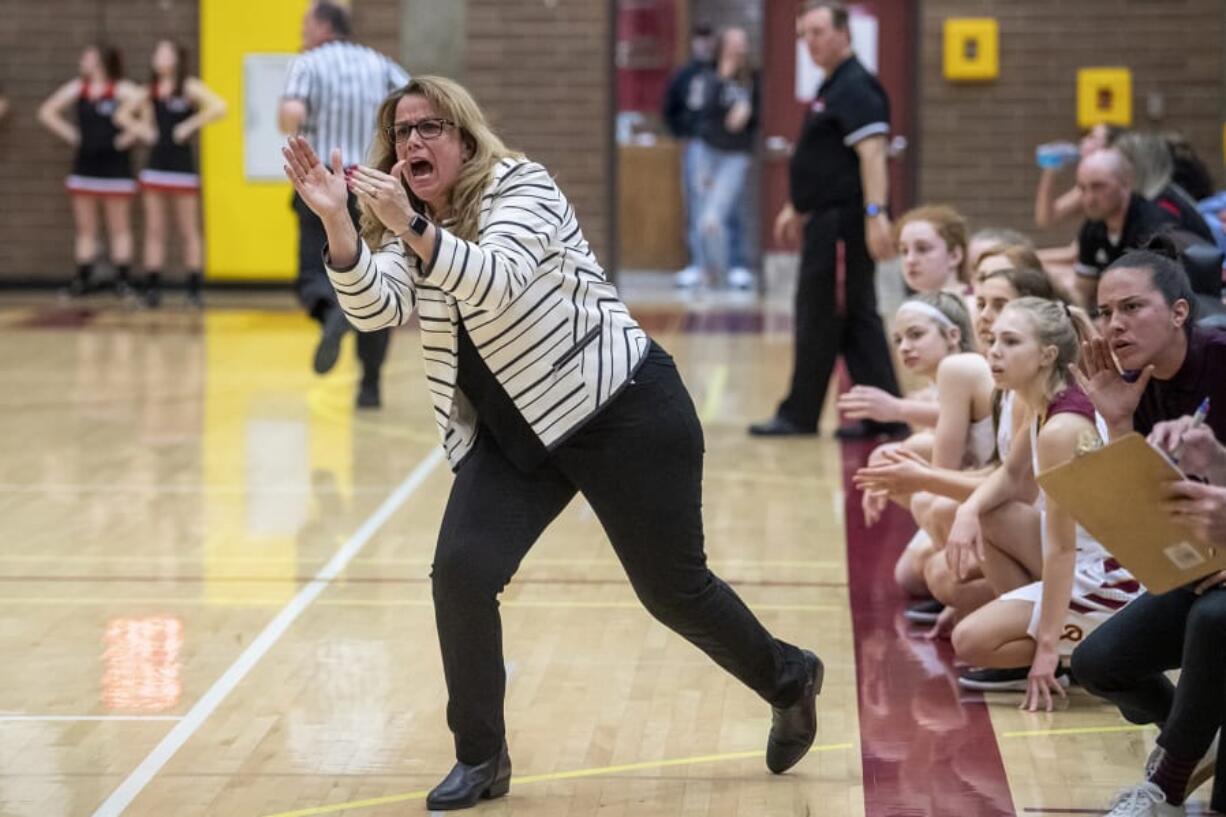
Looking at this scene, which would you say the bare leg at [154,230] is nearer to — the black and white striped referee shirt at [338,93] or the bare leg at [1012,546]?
the black and white striped referee shirt at [338,93]

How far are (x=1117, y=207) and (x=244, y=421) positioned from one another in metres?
4.44

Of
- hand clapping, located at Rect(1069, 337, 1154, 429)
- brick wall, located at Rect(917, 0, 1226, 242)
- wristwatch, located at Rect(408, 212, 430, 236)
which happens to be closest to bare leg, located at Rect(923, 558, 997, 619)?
hand clapping, located at Rect(1069, 337, 1154, 429)

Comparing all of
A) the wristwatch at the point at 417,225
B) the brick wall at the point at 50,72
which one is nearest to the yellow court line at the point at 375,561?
the wristwatch at the point at 417,225

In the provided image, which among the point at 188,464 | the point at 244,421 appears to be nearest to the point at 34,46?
the point at 244,421

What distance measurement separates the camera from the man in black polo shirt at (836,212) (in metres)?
8.73

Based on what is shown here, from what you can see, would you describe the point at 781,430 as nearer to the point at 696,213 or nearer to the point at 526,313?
the point at 526,313

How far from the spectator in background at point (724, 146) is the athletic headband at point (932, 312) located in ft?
32.2

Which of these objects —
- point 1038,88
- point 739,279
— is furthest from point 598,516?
point 739,279

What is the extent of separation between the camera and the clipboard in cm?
349

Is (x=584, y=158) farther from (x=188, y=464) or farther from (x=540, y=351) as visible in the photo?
(x=540, y=351)

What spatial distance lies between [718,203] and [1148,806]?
12.1 m

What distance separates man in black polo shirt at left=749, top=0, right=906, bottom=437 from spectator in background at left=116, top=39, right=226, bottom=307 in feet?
21.9

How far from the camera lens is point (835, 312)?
8938 millimetres

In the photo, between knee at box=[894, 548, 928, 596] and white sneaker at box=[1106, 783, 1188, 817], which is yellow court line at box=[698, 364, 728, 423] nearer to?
knee at box=[894, 548, 928, 596]
